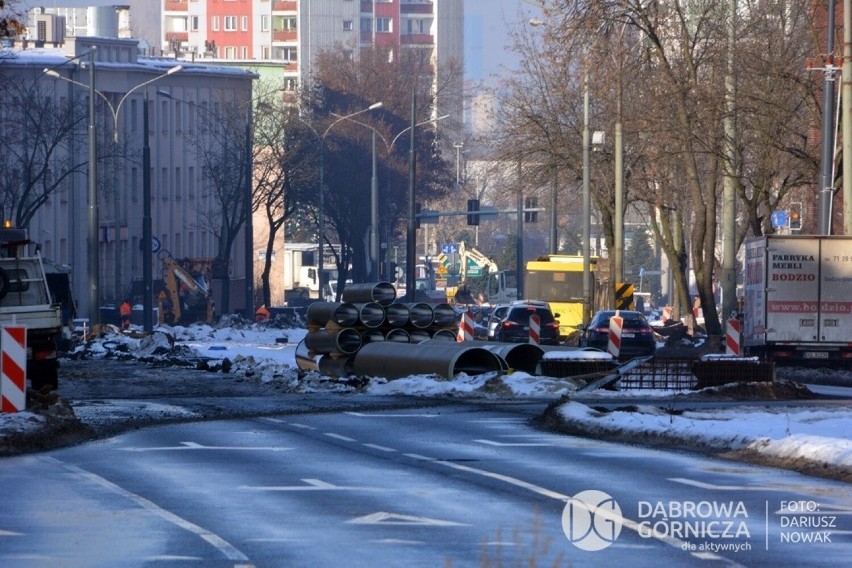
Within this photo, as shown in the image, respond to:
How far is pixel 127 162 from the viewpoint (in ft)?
285

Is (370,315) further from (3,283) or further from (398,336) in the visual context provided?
(3,283)

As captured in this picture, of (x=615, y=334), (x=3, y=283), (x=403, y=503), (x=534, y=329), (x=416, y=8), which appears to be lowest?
(x=534, y=329)

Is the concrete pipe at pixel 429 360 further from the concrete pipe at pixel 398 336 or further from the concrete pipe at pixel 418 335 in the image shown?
the concrete pipe at pixel 418 335

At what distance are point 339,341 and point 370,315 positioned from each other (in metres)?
0.78

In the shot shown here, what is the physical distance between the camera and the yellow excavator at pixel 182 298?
241 feet

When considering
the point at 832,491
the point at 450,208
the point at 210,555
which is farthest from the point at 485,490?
the point at 450,208

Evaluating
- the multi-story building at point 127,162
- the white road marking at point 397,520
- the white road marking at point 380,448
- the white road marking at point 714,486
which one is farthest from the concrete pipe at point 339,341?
the multi-story building at point 127,162

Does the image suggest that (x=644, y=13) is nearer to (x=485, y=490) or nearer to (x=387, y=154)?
(x=485, y=490)

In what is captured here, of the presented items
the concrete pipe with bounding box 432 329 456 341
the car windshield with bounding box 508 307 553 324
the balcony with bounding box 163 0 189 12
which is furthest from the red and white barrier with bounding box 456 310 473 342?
the balcony with bounding box 163 0 189 12

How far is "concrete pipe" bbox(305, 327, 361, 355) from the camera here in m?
33.2

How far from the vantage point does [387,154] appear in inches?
3642

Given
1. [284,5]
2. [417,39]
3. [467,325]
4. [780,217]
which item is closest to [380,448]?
[467,325]

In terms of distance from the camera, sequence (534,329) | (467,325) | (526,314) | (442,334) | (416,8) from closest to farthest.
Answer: (442,334)
(534,329)
(467,325)
(526,314)
(416,8)

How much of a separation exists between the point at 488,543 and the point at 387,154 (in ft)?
Answer: 267
